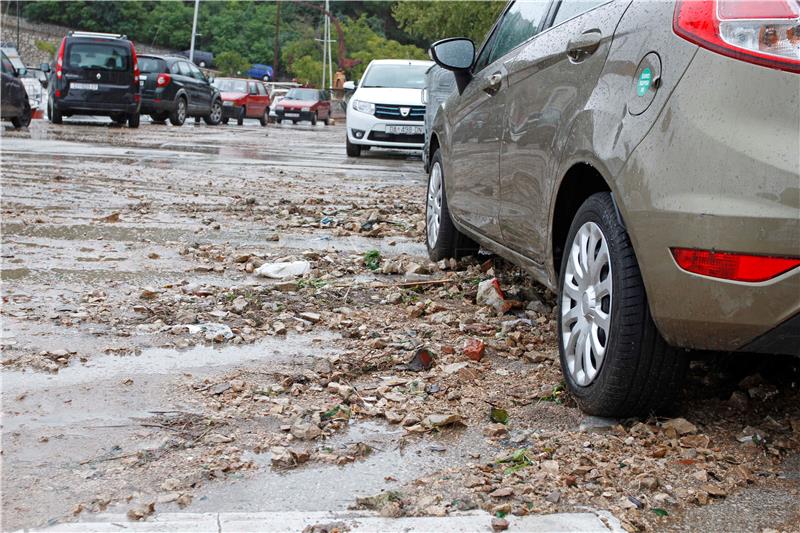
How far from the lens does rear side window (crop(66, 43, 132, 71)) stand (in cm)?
2308

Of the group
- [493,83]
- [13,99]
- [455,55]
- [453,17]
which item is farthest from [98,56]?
[493,83]

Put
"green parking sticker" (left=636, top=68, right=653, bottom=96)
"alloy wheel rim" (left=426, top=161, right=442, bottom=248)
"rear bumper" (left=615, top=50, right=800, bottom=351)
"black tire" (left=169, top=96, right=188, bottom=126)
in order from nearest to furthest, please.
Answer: "rear bumper" (left=615, top=50, right=800, bottom=351), "green parking sticker" (left=636, top=68, right=653, bottom=96), "alloy wheel rim" (left=426, top=161, right=442, bottom=248), "black tire" (left=169, top=96, right=188, bottom=126)

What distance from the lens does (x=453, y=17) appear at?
94.8 feet

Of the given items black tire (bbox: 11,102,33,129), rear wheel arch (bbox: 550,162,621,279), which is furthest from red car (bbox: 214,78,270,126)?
rear wheel arch (bbox: 550,162,621,279)

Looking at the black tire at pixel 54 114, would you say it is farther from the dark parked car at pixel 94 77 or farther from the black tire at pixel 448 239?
the black tire at pixel 448 239

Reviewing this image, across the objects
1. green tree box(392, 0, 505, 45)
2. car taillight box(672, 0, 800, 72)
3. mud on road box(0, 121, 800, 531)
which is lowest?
mud on road box(0, 121, 800, 531)

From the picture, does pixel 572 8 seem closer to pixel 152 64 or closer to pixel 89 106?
pixel 89 106

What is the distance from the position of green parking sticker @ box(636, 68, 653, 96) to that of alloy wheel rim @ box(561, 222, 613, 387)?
49 centimetres

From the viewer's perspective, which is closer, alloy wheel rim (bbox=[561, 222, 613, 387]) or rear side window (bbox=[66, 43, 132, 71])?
alloy wheel rim (bbox=[561, 222, 613, 387])

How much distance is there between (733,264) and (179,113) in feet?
87.8

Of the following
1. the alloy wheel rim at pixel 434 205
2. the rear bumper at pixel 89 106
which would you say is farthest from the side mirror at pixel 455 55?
the rear bumper at pixel 89 106

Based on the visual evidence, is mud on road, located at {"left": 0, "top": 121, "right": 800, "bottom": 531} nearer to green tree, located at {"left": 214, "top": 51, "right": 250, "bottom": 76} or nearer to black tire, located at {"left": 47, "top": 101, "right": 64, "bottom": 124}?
black tire, located at {"left": 47, "top": 101, "right": 64, "bottom": 124}

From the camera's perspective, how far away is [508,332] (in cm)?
449

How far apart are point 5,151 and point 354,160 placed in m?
5.60
